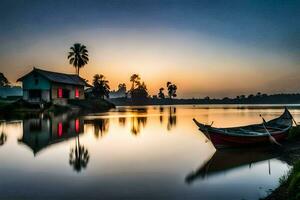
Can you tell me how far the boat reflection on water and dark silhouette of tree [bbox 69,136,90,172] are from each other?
4.70 metres

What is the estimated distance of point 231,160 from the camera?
1426 centimetres

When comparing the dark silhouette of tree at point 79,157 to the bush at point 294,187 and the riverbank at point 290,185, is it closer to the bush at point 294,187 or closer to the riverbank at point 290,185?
the riverbank at point 290,185

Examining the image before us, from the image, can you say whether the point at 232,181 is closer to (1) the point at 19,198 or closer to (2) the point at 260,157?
(2) the point at 260,157

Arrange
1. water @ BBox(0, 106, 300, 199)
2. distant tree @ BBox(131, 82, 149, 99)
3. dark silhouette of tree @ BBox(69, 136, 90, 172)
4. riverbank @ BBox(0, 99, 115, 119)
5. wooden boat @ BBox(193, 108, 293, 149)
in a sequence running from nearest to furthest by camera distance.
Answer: water @ BBox(0, 106, 300, 199)
dark silhouette of tree @ BBox(69, 136, 90, 172)
wooden boat @ BBox(193, 108, 293, 149)
riverbank @ BBox(0, 99, 115, 119)
distant tree @ BBox(131, 82, 149, 99)

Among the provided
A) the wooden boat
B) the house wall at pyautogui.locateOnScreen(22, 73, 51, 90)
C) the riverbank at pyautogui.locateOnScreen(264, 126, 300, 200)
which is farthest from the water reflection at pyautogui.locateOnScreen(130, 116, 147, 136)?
the house wall at pyautogui.locateOnScreen(22, 73, 51, 90)

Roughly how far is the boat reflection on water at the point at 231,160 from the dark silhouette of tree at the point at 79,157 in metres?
4.70

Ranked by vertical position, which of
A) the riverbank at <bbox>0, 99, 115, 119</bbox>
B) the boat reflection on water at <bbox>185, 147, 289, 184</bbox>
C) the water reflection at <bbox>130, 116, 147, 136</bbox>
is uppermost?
the riverbank at <bbox>0, 99, 115, 119</bbox>

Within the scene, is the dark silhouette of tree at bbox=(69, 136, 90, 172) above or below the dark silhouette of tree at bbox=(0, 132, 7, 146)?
below

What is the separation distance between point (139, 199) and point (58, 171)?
4.78 meters

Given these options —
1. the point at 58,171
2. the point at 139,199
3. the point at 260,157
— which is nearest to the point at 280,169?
the point at 260,157

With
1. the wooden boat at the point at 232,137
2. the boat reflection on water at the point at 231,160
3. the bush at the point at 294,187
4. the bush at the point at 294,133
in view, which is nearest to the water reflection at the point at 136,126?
the wooden boat at the point at 232,137

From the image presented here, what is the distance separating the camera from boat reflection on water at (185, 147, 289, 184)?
11711 mm

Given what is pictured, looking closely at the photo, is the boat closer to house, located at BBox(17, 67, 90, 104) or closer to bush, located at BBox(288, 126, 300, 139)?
bush, located at BBox(288, 126, 300, 139)

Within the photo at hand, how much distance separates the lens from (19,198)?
8.55m
